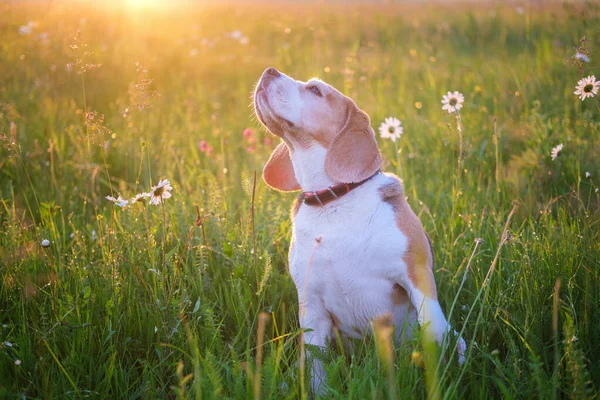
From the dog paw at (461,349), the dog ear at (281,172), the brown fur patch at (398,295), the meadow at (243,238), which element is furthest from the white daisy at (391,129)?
the dog paw at (461,349)

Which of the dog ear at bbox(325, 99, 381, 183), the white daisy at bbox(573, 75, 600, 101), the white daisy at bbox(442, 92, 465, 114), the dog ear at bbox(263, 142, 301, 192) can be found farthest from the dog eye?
the white daisy at bbox(573, 75, 600, 101)

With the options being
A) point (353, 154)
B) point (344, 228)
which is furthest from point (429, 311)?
point (353, 154)

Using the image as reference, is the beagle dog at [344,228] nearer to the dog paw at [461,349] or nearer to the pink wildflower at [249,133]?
the dog paw at [461,349]

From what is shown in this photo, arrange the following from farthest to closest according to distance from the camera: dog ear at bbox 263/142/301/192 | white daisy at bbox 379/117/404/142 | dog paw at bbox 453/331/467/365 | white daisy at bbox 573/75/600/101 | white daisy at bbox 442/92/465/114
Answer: white daisy at bbox 379/117/404/142 < white daisy at bbox 442/92/465/114 < dog ear at bbox 263/142/301/192 < white daisy at bbox 573/75/600/101 < dog paw at bbox 453/331/467/365

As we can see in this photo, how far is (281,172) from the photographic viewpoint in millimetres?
3229

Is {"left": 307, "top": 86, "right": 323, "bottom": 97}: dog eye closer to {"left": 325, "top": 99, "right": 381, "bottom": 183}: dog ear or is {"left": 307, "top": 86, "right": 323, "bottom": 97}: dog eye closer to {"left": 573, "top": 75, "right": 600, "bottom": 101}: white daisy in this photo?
{"left": 325, "top": 99, "right": 381, "bottom": 183}: dog ear

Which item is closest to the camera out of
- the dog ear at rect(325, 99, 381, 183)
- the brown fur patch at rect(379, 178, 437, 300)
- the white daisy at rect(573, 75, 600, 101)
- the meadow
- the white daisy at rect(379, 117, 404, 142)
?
the meadow

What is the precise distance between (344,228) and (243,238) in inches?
35.3

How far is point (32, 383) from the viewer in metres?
A: 2.30

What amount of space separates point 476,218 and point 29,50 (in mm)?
6306

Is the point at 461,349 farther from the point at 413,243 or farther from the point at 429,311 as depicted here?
the point at 413,243

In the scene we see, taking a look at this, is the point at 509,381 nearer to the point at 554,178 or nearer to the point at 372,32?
the point at 554,178

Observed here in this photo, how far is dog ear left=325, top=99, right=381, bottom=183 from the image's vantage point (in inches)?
107

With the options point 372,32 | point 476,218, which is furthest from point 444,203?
point 372,32
